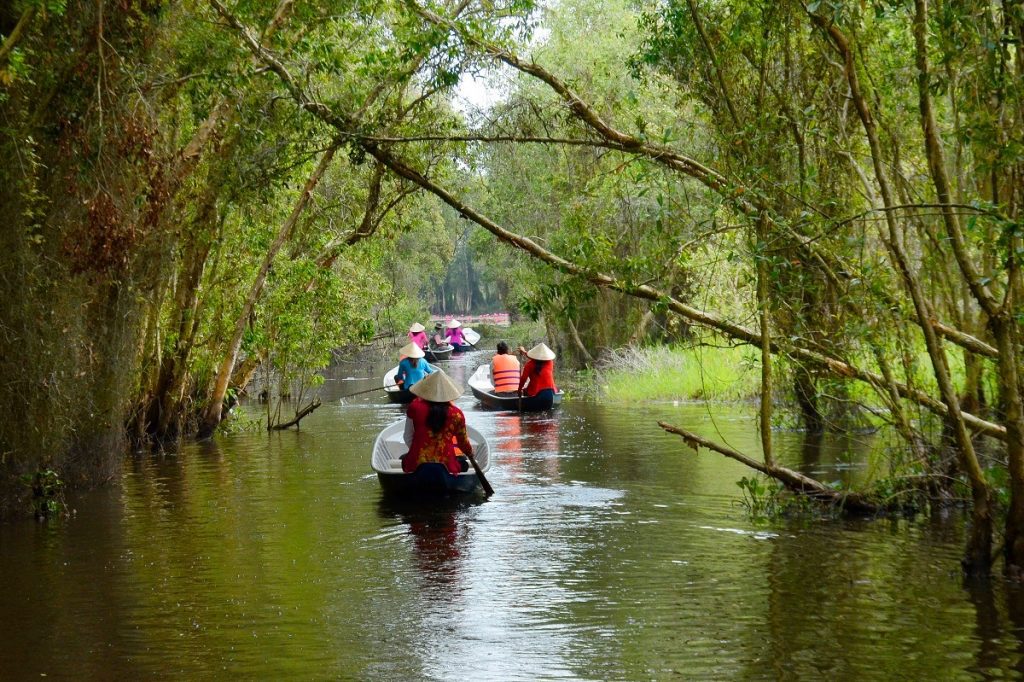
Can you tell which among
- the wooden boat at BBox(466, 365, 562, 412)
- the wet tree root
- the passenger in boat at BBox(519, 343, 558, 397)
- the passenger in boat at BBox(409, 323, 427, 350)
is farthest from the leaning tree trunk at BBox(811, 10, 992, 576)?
the passenger in boat at BBox(409, 323, 427, 350)

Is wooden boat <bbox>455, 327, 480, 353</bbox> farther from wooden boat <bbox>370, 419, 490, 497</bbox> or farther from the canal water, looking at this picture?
wooden boat <bbox>370, 419, 490, 497</bbox>

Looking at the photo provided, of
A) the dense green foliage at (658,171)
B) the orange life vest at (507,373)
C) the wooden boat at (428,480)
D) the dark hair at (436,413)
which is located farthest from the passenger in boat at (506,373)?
the dark hair at (436,413)

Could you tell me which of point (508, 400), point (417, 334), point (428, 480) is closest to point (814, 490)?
point (428, 480)

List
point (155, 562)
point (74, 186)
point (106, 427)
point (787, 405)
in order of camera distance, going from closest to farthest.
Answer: point (155, 562) < point (74, 186) < point (106, 427) < point (787, 405)

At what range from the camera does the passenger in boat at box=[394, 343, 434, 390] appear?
24.6 meters

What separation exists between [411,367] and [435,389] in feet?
41.7

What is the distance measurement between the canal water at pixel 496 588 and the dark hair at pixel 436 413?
99cm

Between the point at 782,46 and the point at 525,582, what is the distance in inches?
231

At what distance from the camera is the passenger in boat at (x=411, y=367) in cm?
2462

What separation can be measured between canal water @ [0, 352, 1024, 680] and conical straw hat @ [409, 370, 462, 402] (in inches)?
50.2

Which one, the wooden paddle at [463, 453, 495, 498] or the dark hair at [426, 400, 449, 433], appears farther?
the wooden paddle at [463, 453, 495, 498]

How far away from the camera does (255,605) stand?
8.78 metres

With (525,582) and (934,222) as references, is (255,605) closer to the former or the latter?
(525,582)

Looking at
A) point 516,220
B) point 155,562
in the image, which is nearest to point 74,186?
point 155,562
